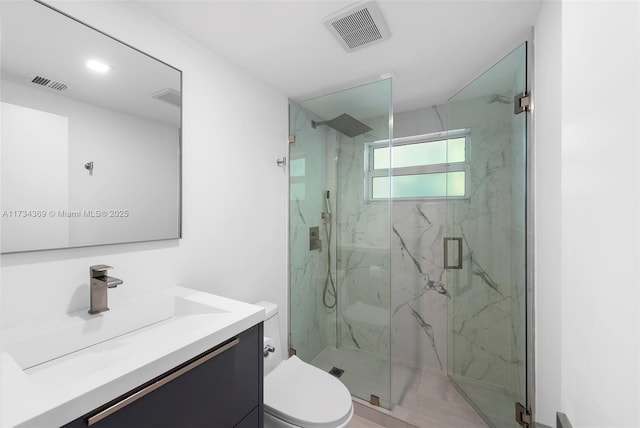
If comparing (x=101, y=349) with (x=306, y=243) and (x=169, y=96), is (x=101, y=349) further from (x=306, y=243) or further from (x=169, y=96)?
(x=306, y=243)

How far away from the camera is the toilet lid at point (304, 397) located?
1285mm

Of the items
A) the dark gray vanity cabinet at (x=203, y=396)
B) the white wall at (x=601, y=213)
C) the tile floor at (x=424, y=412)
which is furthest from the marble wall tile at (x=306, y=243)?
the white wall at (x=601, y=213)

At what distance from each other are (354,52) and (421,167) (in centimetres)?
119

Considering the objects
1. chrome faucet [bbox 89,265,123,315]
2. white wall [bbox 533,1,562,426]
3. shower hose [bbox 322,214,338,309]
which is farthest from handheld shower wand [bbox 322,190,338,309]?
chrome faucet [bbox 89,265,123,315]

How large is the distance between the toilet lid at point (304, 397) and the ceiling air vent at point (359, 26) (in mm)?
1930

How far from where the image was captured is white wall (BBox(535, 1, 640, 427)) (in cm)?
25

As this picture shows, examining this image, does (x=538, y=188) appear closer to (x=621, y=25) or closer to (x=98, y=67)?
(x=621, y=25)

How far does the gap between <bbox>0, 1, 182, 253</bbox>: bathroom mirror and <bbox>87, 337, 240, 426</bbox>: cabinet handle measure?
67 centimetres

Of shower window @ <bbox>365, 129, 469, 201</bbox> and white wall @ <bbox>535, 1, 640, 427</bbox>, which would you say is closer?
white wall @ <bbox>535, 1, 640, 427</bbox>

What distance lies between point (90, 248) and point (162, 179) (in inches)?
16.8

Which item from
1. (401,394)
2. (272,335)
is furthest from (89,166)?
(401,394)

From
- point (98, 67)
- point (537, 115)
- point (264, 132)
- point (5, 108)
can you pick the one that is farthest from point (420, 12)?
point (5, 108)

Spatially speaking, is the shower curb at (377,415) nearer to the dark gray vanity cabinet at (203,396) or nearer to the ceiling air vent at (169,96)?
the dark gray vanity cabinet at (203,396)

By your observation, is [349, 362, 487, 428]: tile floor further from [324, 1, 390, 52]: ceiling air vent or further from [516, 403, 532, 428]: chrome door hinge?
[324, 1, 390, 52]: ceiling air vent
